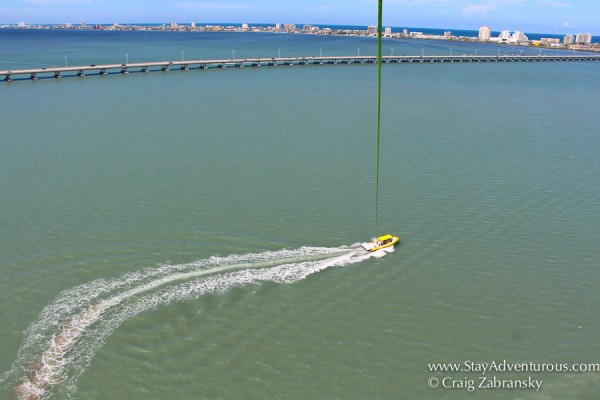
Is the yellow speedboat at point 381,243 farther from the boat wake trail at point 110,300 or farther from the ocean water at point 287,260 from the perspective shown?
the ocean water at point 287,260

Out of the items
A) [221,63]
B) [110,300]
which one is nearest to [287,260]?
[110,300]

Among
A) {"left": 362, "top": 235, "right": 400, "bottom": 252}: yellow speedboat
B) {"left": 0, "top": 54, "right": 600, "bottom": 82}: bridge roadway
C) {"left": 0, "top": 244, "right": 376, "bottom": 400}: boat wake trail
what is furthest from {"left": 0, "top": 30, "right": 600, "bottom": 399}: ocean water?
{"left": 0, "top": 54, "right": 600, "bottom": 82}: bridge roadway

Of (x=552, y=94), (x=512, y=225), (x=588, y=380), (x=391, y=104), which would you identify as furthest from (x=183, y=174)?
(x=552, y=94)

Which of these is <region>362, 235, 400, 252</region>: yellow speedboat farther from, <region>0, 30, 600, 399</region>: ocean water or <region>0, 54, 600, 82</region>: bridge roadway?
<region>0, 54, 600, 82</region>: bridge roadway

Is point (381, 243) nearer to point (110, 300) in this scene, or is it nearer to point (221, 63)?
point (110, 300)

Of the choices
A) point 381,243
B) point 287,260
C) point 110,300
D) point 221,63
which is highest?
point 221,63

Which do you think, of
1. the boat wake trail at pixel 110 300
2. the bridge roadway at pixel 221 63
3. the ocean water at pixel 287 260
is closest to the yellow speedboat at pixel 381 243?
the boat wake trail at pixel 110 300
